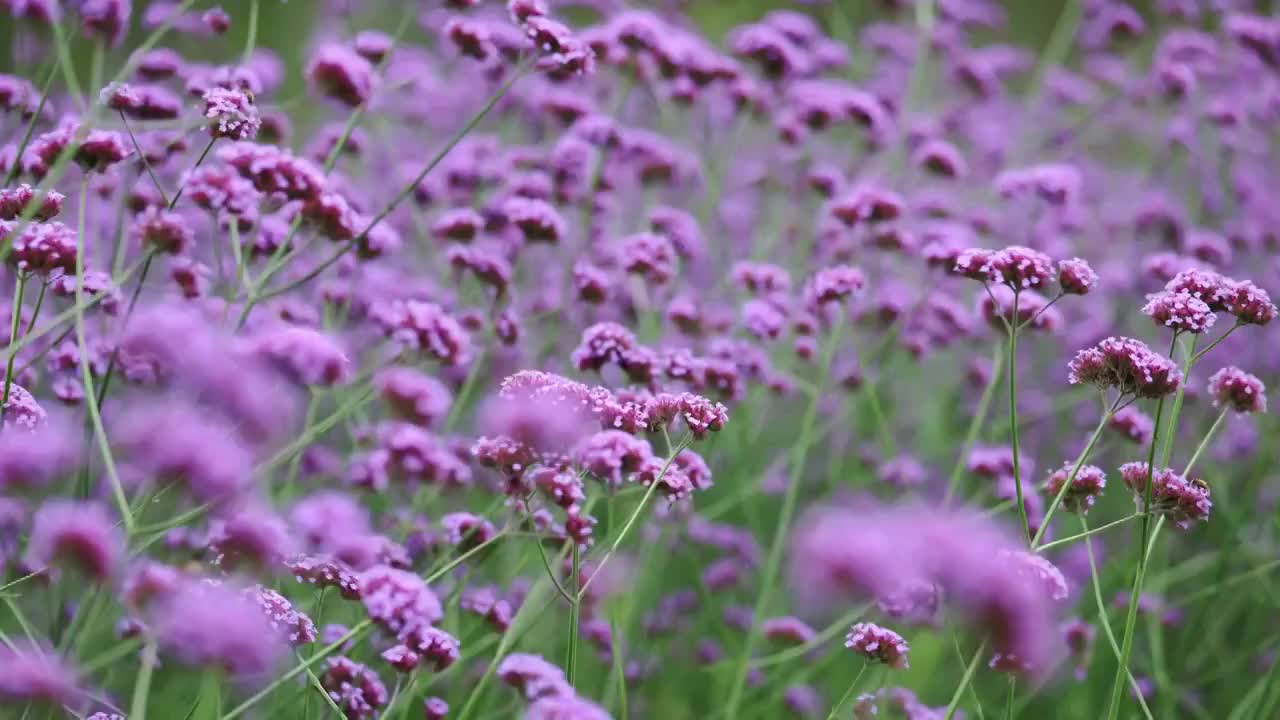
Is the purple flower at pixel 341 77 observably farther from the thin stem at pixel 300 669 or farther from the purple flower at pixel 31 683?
the purple flower at pixel 31 683

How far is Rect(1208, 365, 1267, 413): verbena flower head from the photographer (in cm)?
232

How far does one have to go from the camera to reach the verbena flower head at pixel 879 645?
7.07ft

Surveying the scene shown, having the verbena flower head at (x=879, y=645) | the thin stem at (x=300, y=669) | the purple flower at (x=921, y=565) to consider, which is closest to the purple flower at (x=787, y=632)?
the verbena flower head at (x=879, y=645)

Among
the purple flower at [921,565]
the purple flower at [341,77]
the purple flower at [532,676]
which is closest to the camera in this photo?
the purple flower at [921,565]

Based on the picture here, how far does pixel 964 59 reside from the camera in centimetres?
498

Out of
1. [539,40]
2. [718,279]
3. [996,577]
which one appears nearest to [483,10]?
[718,279]

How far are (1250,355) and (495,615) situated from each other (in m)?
3.53

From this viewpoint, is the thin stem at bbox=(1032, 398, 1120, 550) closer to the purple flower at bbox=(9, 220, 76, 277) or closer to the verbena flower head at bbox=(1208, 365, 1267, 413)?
the verbena flower head at bbox=(1208, 365, 1267, 413)

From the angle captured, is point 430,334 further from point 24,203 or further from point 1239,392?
point 1239,392

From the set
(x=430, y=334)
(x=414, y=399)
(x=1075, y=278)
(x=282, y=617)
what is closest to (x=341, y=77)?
(x=430, y=334)

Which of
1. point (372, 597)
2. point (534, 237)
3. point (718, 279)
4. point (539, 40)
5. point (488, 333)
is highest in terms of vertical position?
point (539, 40)

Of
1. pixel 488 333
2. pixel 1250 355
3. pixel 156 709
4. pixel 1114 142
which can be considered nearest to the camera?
pixel 156 709

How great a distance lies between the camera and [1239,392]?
232 cm

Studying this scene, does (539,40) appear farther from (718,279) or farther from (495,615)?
(718,279)
